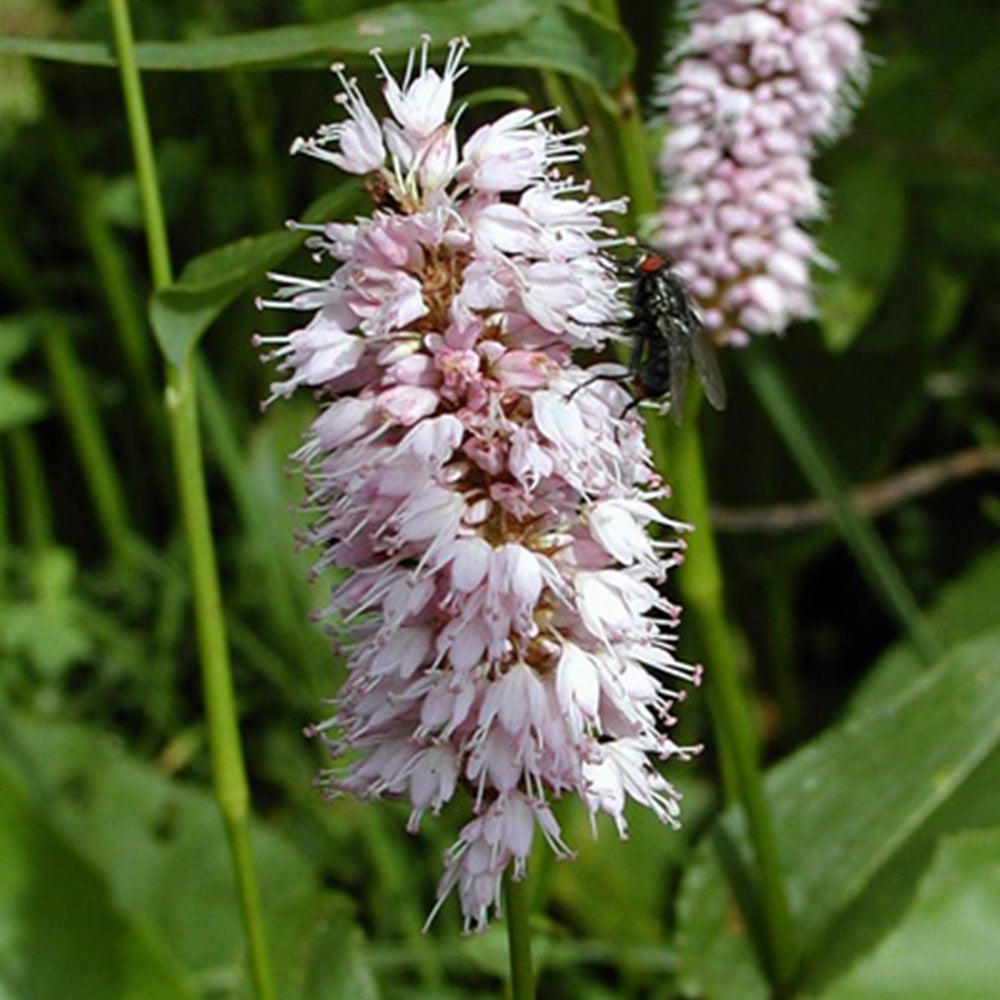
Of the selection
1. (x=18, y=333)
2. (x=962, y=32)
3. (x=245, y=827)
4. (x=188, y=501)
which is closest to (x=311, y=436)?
(x=188, y=501)

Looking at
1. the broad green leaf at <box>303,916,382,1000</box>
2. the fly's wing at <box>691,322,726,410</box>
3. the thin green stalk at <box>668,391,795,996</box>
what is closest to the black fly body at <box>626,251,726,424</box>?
the fly's wing at <box>691,322,726,410</box>

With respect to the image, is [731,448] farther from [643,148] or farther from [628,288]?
[628,288]

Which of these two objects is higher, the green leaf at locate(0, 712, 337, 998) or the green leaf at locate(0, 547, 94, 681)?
the green leaf at locate(0, 547, 94, 681)

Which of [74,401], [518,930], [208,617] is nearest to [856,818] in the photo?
[208,617]

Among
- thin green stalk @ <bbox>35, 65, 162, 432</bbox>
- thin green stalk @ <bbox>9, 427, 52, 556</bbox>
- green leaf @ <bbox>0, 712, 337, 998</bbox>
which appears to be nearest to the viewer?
green leaf @ <bbox>0, 712, 337, 998</bbox>

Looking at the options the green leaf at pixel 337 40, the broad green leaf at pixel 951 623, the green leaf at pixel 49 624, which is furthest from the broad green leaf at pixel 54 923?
the broad green leaf at pixel 951 623

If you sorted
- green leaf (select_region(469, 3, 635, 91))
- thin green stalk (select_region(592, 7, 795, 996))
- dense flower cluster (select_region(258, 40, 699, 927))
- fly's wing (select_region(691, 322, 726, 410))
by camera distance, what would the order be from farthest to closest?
thin green stalk (select_region(592, 7, 795, 996)) → green leaf (select_region(469, 3, 635, 91)) → fly's wing (select_region(691, 322, 726, 410)) → dense flower cluster (select_region(258, 40, 699, 927))

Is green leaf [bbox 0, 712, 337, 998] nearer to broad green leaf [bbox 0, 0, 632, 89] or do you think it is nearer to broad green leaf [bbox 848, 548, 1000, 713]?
broad green leaf [bbox 848, 548, 1000, 713]

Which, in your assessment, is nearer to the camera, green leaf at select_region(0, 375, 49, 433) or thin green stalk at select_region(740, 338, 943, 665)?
thin green stalk at select_region(740, 338, 943, 665)
